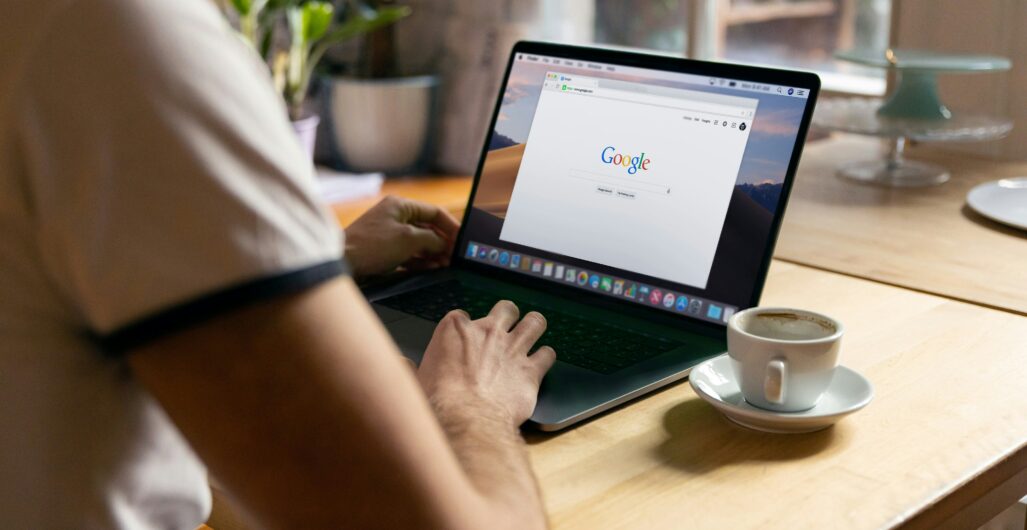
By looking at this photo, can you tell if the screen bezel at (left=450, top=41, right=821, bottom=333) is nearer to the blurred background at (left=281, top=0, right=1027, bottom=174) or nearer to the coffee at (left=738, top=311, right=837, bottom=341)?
the coffee at (left=738, top=311, right=837, bottom=341)

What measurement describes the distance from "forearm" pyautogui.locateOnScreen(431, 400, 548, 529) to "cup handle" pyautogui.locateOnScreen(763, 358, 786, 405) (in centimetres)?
18

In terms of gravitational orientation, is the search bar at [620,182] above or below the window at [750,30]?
above

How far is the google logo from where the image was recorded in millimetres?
998

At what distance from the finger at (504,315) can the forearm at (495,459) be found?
13 cm

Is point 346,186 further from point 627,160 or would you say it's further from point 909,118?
point 627,160

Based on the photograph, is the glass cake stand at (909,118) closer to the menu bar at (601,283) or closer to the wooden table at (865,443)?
the wooden table at (865,443)

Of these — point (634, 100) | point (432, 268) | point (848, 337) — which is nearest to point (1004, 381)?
point (848, 337)

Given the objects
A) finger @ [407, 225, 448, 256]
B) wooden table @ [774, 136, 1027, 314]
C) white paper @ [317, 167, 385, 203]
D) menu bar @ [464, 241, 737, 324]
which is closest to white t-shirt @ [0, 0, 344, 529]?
menu bar @ [464, 241, 737, 324]

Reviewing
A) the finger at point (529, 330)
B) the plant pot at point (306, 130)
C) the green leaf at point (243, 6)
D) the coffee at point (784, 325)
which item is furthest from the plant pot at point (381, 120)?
the coffee at point (784, 325)

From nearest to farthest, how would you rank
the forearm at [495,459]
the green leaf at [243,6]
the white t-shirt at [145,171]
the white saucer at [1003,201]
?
1. the white t-shirt at [145,171]
2. the forearm at [495,459]
3. the white saucer at [1003,201]
4. the green leaf at [243,6]

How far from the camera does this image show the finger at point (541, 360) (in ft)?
2.68

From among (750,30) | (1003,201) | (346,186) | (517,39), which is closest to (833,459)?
(1003,201)

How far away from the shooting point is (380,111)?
2.29 metres

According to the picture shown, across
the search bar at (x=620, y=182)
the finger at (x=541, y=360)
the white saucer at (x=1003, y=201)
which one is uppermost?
the search bar at (x=620, y=182)
